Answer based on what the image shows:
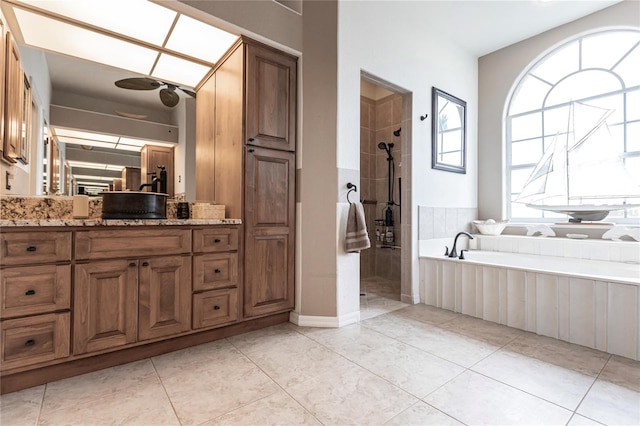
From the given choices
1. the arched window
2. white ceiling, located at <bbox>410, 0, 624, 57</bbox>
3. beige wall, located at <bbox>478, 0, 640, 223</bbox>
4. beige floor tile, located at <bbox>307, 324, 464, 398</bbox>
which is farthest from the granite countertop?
the arched window

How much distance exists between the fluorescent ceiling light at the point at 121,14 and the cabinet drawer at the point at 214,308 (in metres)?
1.97

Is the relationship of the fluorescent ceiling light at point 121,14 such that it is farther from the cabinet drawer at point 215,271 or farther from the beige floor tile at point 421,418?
the beige floor tile at point 421,418

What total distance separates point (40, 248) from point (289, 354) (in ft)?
5.12

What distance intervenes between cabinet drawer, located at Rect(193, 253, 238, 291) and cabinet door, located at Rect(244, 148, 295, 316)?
11cm

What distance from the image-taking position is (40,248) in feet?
5.25

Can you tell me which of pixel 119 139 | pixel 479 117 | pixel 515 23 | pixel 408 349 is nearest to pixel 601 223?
pixel 479 117

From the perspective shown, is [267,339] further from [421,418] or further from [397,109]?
[397,109]

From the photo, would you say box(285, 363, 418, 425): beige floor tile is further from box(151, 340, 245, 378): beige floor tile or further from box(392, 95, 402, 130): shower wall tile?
box(392, 95, 402, 130): shower wall tile

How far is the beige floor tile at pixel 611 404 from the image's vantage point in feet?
4.50

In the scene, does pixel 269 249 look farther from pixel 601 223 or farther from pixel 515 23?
pixel 515 23

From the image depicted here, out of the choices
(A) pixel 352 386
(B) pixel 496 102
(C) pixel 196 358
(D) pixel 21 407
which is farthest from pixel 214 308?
(B) pixel 496 102

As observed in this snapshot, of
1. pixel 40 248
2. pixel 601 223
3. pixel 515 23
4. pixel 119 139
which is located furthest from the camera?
pixel 515 23

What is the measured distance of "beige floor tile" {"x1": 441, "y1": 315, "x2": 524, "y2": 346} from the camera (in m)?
2.28

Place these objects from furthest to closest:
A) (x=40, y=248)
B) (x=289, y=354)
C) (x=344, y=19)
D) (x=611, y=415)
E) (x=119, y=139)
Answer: (x=344, y=19) → (x=119, y=139) → (x=289, y=354) → (x=40, y=248) → (x=611, y=415)
